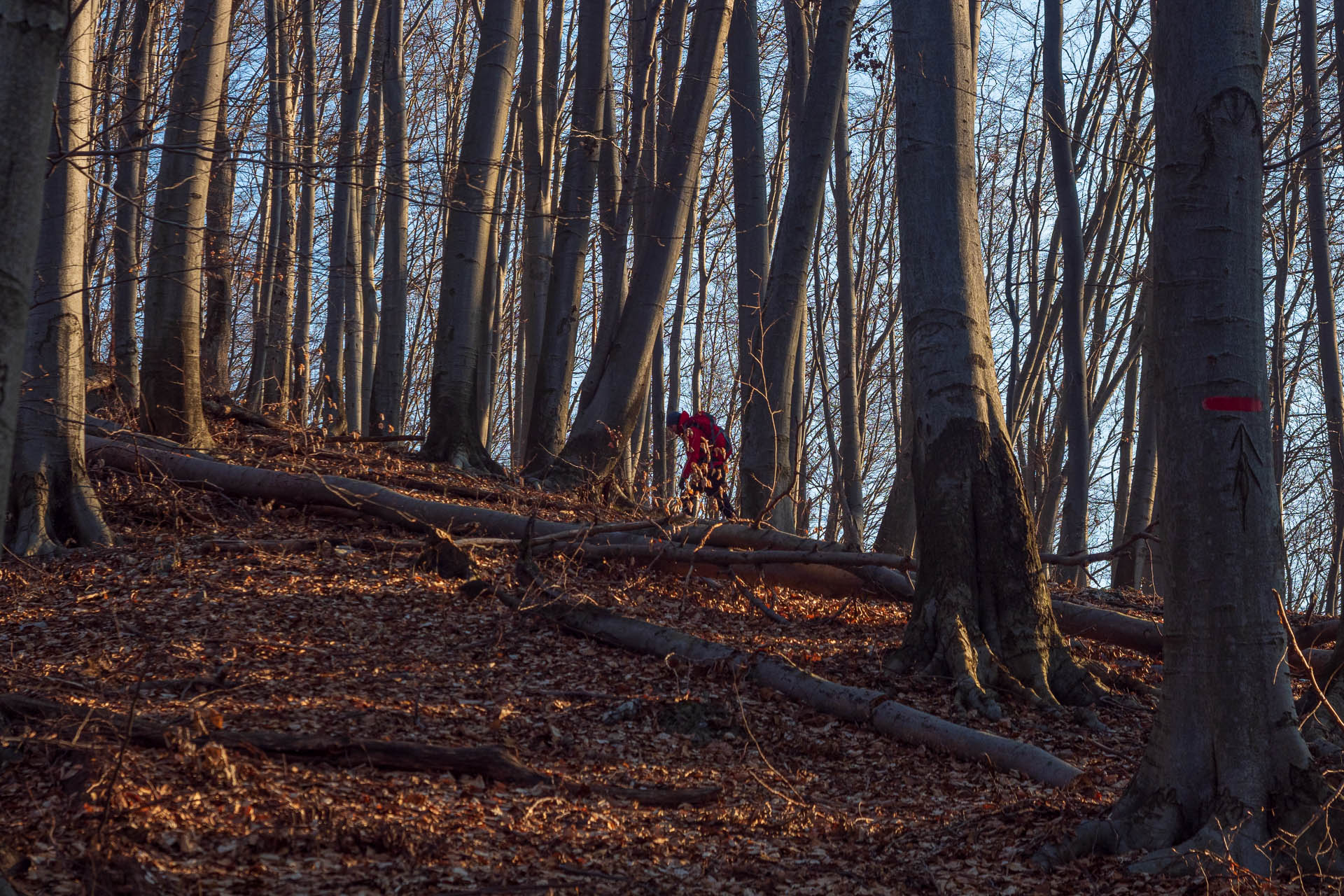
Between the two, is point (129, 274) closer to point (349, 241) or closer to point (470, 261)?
point (470, 261)

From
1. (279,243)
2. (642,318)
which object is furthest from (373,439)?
(279,243)

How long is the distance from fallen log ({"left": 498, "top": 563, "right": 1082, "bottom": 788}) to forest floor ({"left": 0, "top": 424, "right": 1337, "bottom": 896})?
73 mm

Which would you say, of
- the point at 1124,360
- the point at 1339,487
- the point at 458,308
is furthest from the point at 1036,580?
the point at 1124,360

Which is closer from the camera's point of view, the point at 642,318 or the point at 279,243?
the point at 642,318

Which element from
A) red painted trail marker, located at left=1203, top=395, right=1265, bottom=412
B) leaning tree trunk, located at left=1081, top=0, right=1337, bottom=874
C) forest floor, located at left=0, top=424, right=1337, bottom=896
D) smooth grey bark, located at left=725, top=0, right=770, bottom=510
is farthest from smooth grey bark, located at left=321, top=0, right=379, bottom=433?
red painted trail marker, located at left=1203, top=395, right=1265, bottom=412

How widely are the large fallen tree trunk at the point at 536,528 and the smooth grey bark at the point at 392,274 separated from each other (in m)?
3.63

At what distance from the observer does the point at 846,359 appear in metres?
15.2

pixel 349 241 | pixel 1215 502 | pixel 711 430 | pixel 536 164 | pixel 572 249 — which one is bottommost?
pixel 1215 502

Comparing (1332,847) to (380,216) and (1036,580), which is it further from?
(380,216)

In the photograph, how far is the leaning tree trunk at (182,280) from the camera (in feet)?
25.7

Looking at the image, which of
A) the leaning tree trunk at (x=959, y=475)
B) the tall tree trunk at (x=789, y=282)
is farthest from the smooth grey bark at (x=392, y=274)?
the leaning tree trunk at (x=959, y=475)

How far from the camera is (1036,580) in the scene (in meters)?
5.47

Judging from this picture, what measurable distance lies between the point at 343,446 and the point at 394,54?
621 centimetres

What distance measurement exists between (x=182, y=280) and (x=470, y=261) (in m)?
2.69
